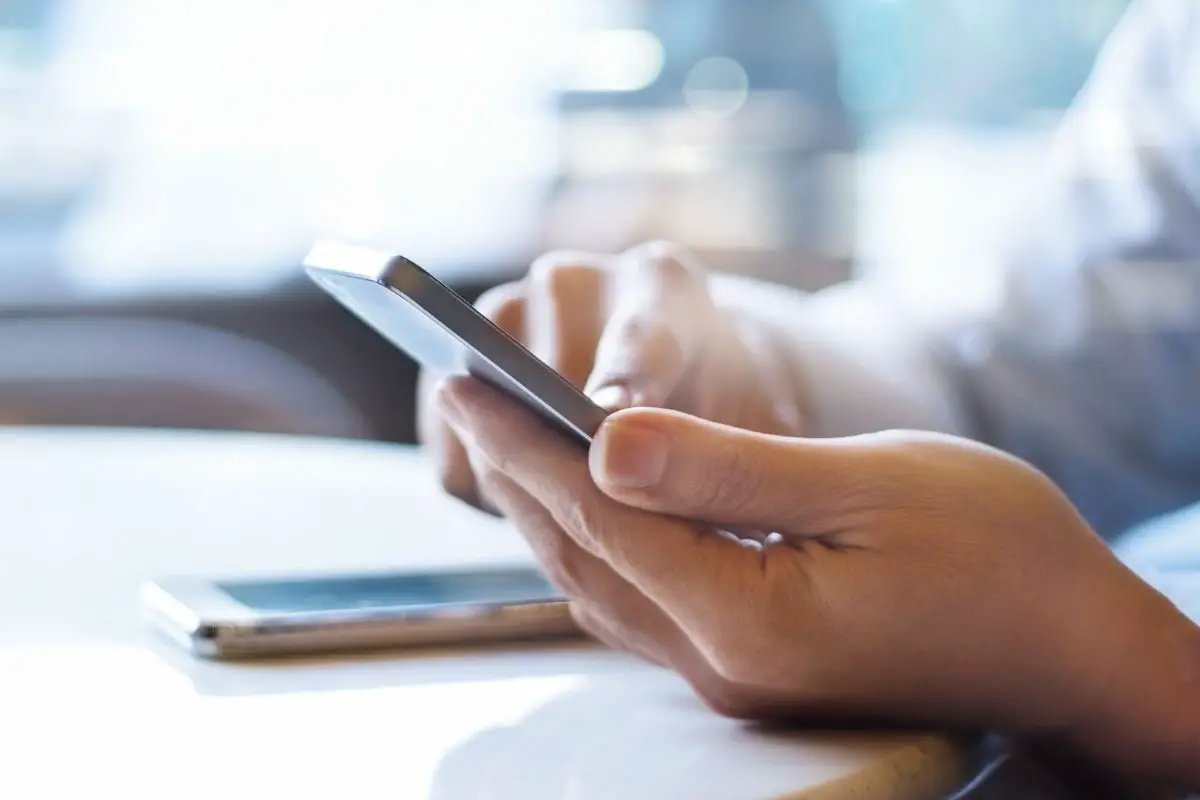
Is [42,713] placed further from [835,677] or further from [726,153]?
[726,153]

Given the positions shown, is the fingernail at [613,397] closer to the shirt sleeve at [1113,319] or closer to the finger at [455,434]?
the finger at [455,434]

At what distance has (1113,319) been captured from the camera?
654 millimetres

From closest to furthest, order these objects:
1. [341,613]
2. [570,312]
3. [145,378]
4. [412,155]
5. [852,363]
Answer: [341,613] → [570,312] → [852,363] → [145,378] → [412,155]

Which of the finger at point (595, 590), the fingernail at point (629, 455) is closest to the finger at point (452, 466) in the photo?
the finger at point (595, 590)

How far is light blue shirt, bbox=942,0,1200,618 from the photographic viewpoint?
63 cm

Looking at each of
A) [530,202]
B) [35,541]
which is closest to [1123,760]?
[35,541]

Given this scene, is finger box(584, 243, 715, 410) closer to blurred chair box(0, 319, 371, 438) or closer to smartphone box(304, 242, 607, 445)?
smartphone box(304, 242, 607, 445)

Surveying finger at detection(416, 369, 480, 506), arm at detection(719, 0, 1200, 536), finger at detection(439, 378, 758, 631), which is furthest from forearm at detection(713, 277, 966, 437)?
finger at detection(439, 378, 758, 631)

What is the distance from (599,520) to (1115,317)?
0.38 meters

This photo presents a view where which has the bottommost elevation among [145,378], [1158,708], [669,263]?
[145,378]

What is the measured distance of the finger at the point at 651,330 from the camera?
1.45 ft

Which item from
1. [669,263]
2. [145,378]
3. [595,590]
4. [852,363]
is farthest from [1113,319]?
[145,378]

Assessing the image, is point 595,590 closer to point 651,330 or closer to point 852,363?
point 651,330

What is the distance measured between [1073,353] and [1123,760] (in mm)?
287
